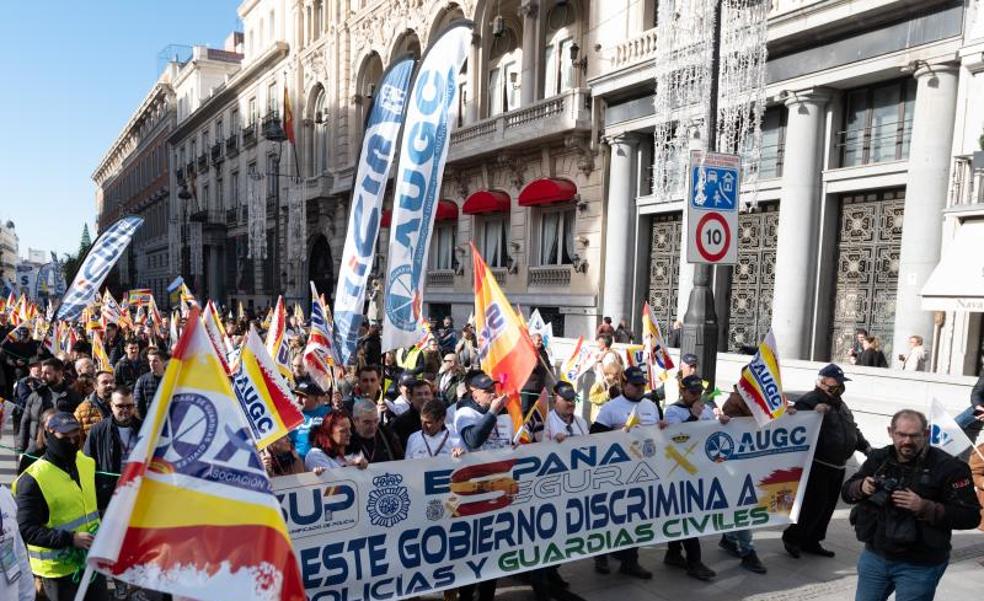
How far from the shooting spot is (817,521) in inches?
227

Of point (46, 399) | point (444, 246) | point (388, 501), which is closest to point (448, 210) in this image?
point (444, 246)

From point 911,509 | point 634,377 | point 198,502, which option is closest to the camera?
point 198,502

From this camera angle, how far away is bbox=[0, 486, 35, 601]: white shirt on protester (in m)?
2.84

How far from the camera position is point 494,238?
22.9 m

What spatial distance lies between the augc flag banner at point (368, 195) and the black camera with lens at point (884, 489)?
4398mm

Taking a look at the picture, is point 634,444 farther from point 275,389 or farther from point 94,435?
point 94,435

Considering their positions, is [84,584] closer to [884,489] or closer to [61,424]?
[61,424]

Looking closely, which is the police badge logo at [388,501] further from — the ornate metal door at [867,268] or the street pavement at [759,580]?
the ornate metal door at [867,268]

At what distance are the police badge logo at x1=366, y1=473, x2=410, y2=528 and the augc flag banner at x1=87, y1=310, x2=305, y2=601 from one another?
1489 mm

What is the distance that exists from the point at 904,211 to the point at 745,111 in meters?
3.59

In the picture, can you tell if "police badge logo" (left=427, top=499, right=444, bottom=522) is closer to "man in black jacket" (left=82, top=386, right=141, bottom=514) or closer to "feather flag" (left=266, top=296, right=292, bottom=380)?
"man in black jacket" (left=82, top=386, right=141, bottom=514)

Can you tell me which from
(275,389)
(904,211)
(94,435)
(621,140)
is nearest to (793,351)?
(904,211)

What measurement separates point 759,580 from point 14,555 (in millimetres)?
4908

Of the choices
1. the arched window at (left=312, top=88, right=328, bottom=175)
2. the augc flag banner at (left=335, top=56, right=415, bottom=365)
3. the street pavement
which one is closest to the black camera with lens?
the street pavement
